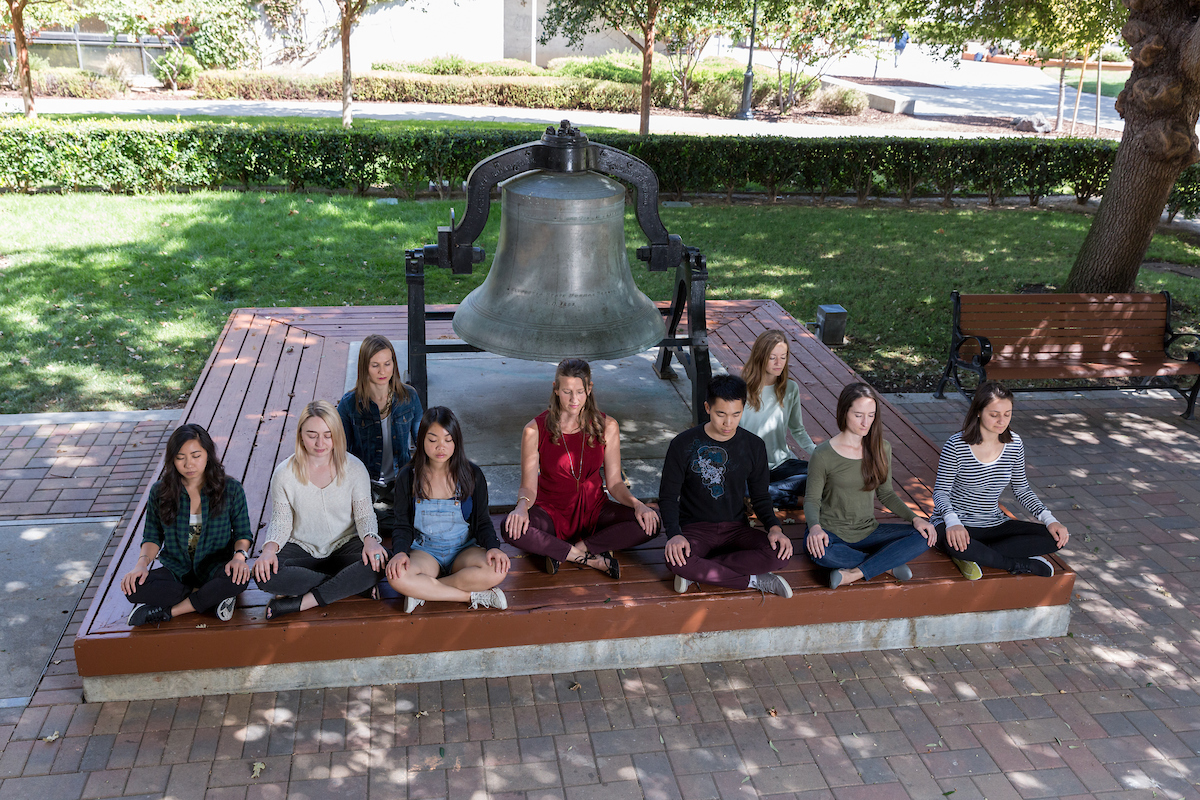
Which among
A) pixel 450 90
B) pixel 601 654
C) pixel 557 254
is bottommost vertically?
pixel 601 654

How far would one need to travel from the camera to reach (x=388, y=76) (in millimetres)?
25797

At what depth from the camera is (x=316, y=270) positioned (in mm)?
9984

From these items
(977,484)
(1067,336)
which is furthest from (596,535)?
(1067,336)

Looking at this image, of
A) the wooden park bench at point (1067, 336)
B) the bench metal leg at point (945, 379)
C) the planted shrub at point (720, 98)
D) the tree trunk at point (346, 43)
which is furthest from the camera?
the planted shrub at point (720, 98)

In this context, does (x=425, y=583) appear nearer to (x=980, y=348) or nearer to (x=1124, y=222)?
(x=980, y=348)

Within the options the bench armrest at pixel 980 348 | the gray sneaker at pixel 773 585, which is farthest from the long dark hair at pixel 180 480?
the bench armrest at pixel 980 348

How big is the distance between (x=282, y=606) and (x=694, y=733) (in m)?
1.96

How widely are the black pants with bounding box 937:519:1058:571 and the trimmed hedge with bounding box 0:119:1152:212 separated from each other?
9163 mm

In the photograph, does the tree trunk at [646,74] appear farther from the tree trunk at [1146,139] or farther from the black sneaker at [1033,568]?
the black sneaker at [1033,568]

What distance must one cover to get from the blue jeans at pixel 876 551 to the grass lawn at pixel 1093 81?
29.9m

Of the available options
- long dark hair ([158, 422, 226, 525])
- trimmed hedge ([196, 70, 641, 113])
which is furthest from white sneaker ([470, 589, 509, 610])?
trimmed hedge ([196, 70, 641, 113])

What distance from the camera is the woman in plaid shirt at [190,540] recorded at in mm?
4031

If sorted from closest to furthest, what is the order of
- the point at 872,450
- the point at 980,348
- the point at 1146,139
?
the point at 872,450 < the point at 980,348 < the point at 1146,139

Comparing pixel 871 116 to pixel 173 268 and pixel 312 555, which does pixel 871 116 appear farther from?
pixel 312 555
